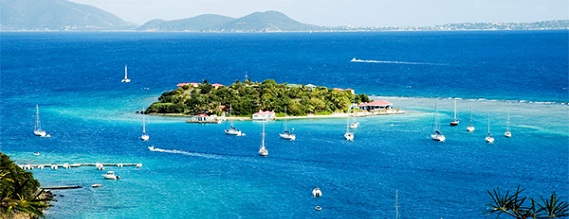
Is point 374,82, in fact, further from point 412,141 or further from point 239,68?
point 412,141

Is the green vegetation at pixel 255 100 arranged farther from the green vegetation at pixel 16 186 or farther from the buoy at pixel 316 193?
the green vegetation at pixel 16 186

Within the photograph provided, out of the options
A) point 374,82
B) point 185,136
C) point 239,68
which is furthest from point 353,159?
point 239,68

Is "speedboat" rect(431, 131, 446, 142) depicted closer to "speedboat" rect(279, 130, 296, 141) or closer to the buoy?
"speedboat" rect(279, 130, 296, 141)

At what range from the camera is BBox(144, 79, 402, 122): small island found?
293 feet

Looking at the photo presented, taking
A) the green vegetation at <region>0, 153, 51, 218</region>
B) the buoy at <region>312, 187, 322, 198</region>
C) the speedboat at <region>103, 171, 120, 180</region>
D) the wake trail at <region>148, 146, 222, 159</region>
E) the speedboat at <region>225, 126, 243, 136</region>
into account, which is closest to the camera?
the green vegetation at <region>0, 153, 51, 218</region>

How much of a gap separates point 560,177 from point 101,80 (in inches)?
3752

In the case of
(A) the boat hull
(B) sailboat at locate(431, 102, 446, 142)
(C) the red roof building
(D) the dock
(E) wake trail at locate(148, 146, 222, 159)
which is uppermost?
(C) the red roof building

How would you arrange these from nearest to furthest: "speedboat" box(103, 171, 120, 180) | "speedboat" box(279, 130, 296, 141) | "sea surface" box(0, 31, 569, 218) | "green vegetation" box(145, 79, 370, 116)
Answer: "sea surface" box(0, 31, 569, 218), "speedboat" box(103, 171, 120, 180), "speedboat" box(279, 130, 296, 141), "green vegetation" box(145, 79, 370, 116)

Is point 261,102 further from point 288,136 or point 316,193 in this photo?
point 316,193

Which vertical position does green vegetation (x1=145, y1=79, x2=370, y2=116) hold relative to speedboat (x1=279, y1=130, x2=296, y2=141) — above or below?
above

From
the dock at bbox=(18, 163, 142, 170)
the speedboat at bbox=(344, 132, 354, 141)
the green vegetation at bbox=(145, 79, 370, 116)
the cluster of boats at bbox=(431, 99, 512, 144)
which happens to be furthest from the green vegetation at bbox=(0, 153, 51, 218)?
the green vegetation at bbox=(145, 79, 370, 116)

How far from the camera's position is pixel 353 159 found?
64.5m

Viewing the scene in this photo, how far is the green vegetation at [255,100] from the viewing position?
89.5 m

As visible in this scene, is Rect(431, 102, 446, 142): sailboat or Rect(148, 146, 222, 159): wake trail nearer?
Rect(148, 146, 222, 159): wake trail
